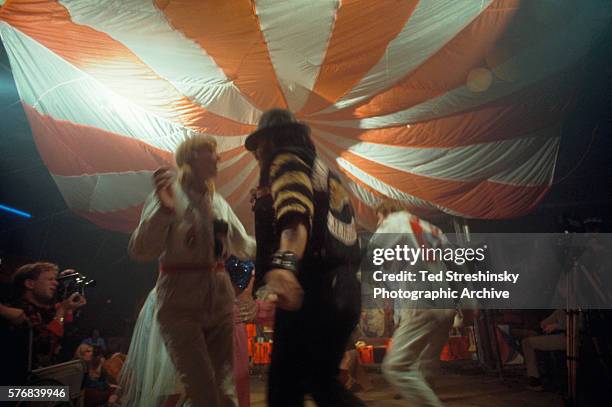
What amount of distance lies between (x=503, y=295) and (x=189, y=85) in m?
1.47

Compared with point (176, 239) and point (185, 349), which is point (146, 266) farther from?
point (185, 349)

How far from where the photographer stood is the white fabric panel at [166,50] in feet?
4.37

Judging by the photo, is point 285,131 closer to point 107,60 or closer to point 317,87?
point 317,87

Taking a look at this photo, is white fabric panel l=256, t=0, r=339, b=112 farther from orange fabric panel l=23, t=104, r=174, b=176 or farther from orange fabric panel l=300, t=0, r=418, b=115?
orange fabric panel l=23, t=104, r=174, b=176

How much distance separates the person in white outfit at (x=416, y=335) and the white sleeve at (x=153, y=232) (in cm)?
78

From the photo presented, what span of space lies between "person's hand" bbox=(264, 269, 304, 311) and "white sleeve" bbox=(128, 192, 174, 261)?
62cm

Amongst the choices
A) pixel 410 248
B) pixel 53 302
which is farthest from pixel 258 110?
pixel 53 302

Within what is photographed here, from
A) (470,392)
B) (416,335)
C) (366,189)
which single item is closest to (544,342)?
(470,392)

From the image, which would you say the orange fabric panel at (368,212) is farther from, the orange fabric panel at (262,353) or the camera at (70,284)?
the camera at (70,284)

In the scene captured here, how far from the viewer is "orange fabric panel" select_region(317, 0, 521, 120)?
146 cm

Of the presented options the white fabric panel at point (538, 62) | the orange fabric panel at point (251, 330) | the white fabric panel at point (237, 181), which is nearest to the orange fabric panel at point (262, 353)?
the orange fabric panel at point (251, 330)

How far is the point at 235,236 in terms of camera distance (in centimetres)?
137

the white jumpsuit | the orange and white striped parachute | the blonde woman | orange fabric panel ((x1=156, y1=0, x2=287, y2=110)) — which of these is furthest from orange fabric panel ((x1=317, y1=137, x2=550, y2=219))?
the white jumpsuit

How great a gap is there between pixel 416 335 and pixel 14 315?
1.47 meters
